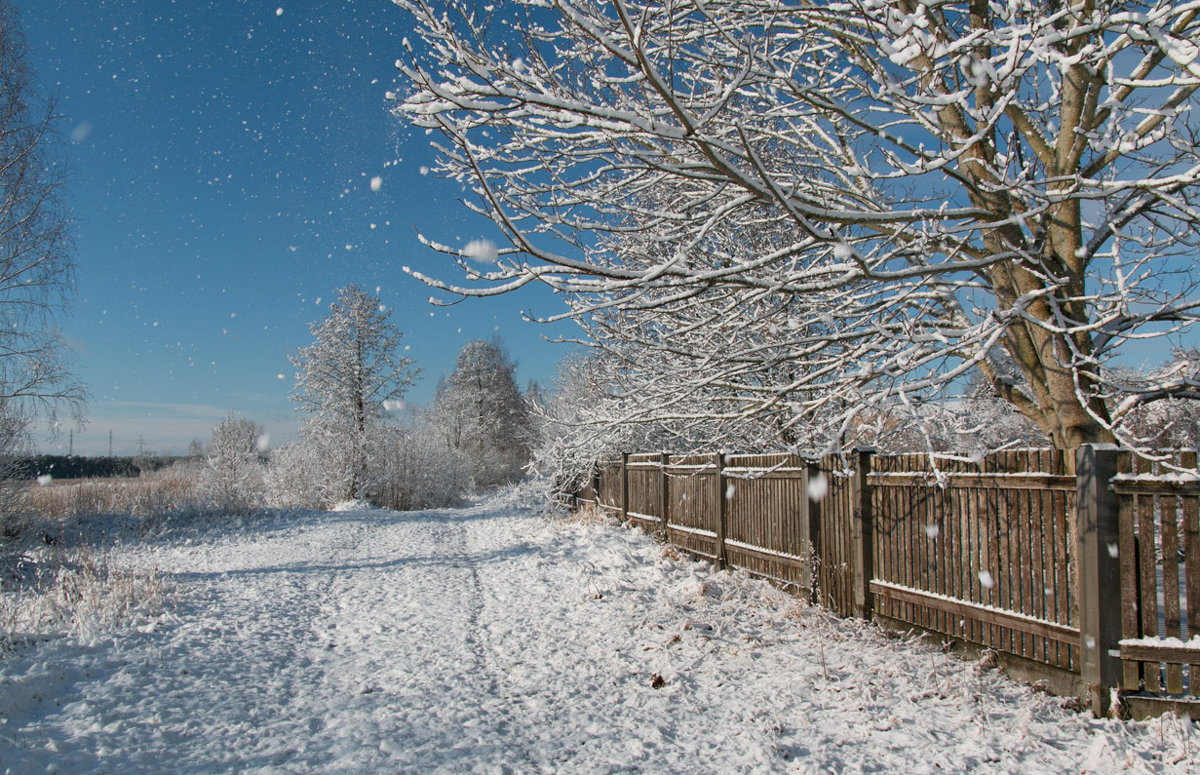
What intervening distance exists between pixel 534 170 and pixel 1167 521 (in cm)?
475

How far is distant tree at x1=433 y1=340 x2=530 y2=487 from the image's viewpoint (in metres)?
42.0

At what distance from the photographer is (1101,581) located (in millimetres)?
3939

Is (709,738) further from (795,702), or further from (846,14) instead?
(846,14)

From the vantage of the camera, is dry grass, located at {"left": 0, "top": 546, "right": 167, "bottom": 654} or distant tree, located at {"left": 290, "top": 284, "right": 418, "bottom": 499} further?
distant tree, located at {"left": 290, "top": 284, "right": 418, "bottom": 499}

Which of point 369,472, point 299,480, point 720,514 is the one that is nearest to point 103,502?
point 299,480

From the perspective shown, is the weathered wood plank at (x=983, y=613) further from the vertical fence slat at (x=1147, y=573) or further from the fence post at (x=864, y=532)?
the vertical fence slat at (x=1147, y=573)

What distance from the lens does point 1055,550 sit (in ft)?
14.2

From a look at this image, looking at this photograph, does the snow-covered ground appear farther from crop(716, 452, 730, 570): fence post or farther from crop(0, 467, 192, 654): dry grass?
crop(716, 452, 730, 570): fence post

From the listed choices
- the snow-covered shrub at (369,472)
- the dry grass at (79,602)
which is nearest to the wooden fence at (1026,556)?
the dry grass at (79,602)

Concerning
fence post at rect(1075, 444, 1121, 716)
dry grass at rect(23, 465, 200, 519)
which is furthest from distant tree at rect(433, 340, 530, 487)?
fence post at rect(1075, 444, 1121, 716)

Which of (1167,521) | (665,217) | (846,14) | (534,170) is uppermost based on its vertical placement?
(846,14)

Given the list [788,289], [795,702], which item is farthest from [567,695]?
[788,289]

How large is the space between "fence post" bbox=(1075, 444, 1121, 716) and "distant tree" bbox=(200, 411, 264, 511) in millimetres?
18311

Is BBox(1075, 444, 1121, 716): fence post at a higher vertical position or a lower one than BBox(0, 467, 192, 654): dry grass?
higher
